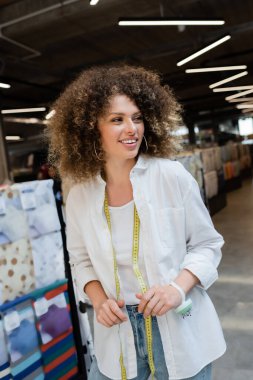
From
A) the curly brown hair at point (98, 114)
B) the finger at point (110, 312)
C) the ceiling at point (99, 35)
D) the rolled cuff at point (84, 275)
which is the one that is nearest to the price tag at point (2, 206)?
the curly brown hair at point (98, 114)

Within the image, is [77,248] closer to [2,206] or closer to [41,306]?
[2,206]

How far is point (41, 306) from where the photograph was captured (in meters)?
2.18

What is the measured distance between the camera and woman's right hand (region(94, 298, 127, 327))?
0.99m

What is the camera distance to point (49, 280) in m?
2.27

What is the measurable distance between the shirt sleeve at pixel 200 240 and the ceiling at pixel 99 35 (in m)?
4.54

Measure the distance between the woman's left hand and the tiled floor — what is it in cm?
193

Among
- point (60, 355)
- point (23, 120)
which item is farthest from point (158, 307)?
point (23, 120)

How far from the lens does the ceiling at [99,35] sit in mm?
5984

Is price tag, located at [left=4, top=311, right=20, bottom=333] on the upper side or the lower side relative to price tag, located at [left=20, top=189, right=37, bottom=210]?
lower

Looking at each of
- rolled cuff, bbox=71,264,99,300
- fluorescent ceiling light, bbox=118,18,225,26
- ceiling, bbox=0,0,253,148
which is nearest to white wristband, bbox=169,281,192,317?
rolled cuff, bbox=71,264,99,300

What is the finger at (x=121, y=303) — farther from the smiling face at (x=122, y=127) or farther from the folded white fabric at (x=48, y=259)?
the folded white fabric at (x=48, y=259)

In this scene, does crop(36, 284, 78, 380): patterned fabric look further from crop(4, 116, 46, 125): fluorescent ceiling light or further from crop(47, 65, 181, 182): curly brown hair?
crop(4, 116, 46, 125): fluorescent ceiling light

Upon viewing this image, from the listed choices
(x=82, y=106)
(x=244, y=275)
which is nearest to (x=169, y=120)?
(x=82, y=106)

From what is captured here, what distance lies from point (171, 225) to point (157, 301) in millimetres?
219
